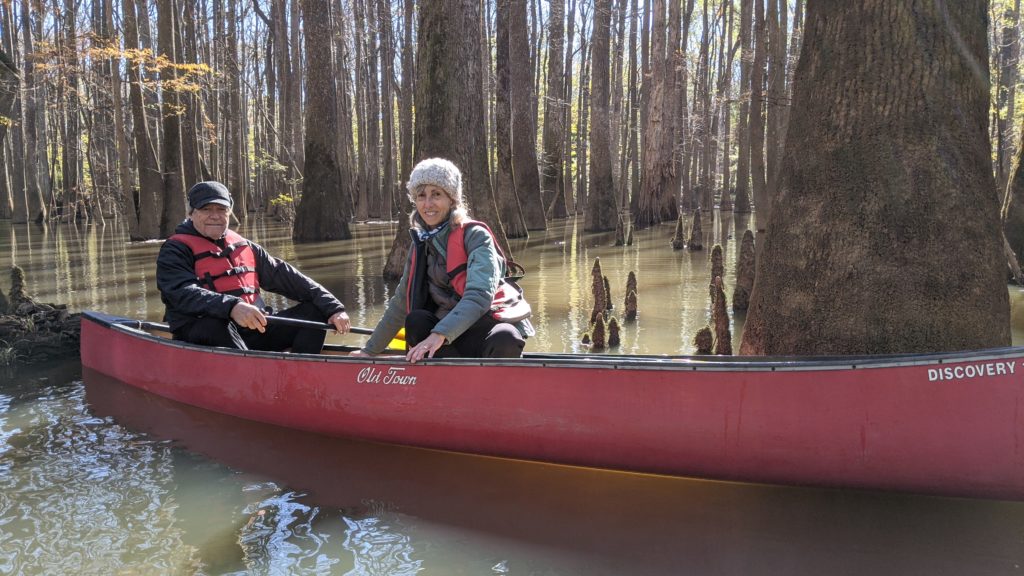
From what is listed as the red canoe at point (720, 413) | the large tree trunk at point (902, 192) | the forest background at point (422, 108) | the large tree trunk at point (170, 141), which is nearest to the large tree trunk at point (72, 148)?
the forest background at point (422, 108)

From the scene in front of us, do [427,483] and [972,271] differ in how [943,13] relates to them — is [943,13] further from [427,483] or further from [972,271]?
[427,483]

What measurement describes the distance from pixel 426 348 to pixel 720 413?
150 cm

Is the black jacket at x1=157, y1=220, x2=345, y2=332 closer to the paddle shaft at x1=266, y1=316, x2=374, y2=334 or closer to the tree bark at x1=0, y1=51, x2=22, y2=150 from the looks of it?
the paddle shaft at x1=266, y1=316, x2=374, y2=334

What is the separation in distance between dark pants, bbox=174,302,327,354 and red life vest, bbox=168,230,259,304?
0.84ft

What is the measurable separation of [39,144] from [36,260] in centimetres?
2224

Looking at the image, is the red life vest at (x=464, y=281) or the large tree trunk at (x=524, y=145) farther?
the large tree trunk at (x=524, y=145)

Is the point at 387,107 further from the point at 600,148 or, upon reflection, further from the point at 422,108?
the point at 422,108

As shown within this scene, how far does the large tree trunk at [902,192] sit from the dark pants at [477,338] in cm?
178

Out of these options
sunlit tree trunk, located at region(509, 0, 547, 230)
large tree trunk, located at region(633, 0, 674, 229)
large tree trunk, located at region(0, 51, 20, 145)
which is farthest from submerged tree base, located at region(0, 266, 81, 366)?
large tree trunk, located at region(633, 0, 674, 229)

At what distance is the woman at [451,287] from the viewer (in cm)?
407

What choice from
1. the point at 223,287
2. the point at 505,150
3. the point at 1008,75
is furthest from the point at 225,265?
the point at 1008,75

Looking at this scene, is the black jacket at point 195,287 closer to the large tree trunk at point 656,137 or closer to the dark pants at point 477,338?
the dark pants at point 477,338

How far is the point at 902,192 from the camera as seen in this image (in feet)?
14.3

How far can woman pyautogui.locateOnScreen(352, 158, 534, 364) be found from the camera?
4070 millimetres
